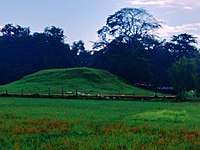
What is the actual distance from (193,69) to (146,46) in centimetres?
3445

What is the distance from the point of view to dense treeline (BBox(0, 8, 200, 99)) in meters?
79.0

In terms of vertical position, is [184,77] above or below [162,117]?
above

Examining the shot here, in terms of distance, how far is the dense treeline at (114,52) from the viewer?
79000 millimetres

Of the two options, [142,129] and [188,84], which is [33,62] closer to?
[188,84]

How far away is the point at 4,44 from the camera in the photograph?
311 ft

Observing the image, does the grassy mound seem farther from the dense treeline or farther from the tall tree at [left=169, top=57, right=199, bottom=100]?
the dense treeline

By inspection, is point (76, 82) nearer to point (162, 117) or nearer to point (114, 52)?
Answer: point (114, 52)

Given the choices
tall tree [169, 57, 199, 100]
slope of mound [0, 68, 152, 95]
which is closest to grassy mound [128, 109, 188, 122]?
tall tree [169, 57, 199, 100]

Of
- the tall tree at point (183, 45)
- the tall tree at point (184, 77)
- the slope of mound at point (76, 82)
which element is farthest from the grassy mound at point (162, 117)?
the tall tree at point (183, 45)

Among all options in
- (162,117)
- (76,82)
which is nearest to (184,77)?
(76,82)

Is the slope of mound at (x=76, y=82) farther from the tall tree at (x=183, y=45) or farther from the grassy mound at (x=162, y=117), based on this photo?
the grassy mound at (x=162, y=117)

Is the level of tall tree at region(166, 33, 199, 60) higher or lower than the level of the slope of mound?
higher

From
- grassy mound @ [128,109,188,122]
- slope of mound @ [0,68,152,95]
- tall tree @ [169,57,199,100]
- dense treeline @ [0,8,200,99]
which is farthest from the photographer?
dense treeline @ [0,8,200,99]

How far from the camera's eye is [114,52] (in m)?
81.0
